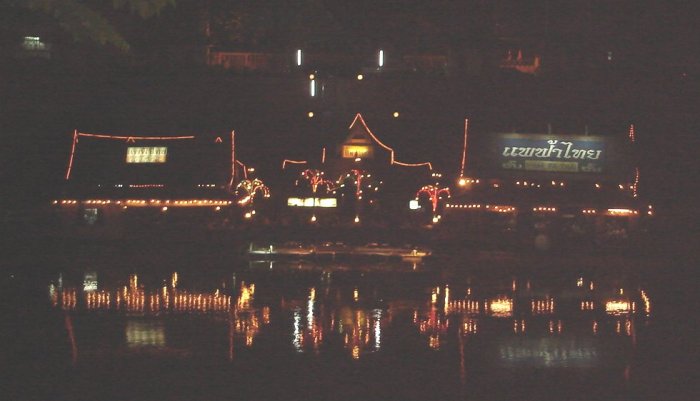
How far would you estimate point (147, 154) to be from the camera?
35.2 meters

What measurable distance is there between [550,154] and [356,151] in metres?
7.31

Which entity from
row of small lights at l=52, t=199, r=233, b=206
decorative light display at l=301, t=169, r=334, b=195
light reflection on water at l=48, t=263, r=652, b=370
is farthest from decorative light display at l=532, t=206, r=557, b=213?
light reflection on water at l=48, t=263, r=652, b=370

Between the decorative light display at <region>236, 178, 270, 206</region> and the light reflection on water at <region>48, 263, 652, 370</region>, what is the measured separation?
11945 millimetres

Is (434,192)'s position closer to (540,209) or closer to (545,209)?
(540,209)

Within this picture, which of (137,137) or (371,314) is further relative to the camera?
(137,137)

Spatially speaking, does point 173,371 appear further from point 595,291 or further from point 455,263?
point 455,263

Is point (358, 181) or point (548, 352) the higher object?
point (358, 181)

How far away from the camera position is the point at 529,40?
43.7m

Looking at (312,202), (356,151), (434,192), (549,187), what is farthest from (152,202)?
(549,187)

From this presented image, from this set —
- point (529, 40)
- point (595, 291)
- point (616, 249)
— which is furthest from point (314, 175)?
point (595, 291)

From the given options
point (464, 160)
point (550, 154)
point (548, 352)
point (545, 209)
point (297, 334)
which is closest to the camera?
point (548, 352)

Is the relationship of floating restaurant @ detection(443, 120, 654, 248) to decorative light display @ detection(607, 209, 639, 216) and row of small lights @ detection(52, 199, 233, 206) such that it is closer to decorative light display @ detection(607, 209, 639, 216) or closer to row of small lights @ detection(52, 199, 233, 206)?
decorative light display @ detection(607, 209, 639, 216)

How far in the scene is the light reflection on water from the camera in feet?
39.8

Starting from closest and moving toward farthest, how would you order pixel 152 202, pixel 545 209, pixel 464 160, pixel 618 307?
1. pixel 618 307
2. pixel 545 209
3. pixel 152 202
4. pixel 464 160
